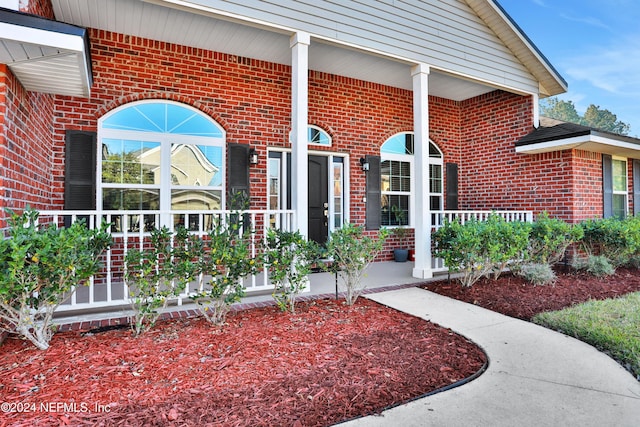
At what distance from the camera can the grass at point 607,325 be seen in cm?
278

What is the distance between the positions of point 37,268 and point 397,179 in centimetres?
642

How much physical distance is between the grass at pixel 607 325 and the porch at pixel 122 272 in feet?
6.57

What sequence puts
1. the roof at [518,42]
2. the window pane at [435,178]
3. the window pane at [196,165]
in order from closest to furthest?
the window pane at [196,165]
the roof at [518,42]
the window pane at [435,178]

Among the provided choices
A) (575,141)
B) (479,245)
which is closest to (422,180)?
(479,245)

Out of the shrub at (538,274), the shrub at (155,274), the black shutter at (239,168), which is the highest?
the black shutter at (239,168)

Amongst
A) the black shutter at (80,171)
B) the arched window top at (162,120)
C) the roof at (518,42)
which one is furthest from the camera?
the roof at (518,42)

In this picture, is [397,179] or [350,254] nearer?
[350,254]

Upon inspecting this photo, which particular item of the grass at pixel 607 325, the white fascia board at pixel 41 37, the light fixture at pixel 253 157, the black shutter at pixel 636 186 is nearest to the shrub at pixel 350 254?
the grass at pixel 607 325

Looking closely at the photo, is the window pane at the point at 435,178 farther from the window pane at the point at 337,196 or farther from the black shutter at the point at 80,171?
the black shutter at the point at 80,171

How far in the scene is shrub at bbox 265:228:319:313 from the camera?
3.72 meters

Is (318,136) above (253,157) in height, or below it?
above

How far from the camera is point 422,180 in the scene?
5.54 meters

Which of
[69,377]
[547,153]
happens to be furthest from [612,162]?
[69,377]

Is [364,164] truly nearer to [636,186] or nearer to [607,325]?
[607,325]
